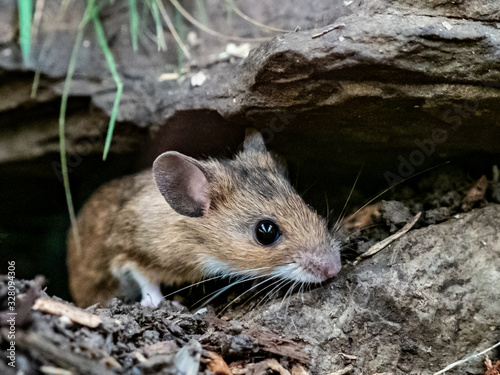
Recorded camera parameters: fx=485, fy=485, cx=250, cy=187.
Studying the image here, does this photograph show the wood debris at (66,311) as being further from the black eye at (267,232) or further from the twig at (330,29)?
the twig at (330,29)

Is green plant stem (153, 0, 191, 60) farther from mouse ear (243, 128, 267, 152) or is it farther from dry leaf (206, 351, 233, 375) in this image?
dry leaf (206, 351, 233, 375)

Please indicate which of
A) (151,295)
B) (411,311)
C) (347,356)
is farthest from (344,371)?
(151,295)

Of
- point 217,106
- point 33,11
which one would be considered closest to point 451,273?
point 217,106

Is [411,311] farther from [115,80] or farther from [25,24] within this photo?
[25,24]

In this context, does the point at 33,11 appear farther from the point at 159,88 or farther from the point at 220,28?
the point at 220,28

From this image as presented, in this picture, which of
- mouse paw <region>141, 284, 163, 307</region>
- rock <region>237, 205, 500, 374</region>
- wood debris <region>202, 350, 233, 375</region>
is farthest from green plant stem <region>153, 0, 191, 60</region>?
wood debris <region>202, 350, 233, 375</region>

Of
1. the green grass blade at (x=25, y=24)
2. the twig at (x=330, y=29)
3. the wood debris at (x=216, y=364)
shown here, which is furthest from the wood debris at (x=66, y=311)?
the green grass blade at (x=25, y=24)
